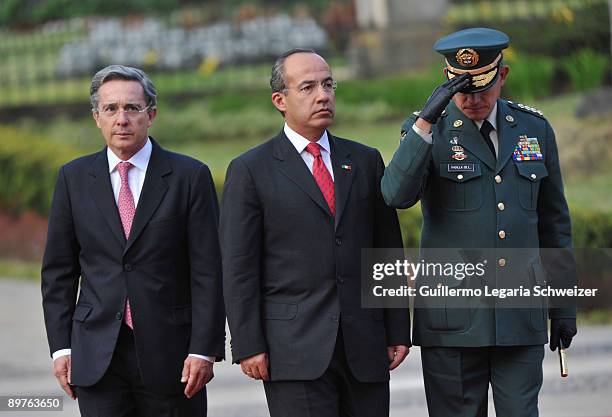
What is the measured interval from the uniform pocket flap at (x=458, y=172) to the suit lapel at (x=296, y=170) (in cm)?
45

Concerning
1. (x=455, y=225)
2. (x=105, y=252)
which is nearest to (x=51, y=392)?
(x=105, y=252)

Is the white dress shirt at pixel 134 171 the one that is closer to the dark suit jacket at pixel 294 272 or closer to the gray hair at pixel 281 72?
the dark suit jacket at pixel 294 272

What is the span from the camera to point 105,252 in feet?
15.4

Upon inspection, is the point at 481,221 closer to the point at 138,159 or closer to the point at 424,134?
the point at 424,134

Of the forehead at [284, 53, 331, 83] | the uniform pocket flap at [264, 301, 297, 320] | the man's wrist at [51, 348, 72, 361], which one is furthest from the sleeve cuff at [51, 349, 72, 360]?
the forehead at [284, 53, 331, 83]

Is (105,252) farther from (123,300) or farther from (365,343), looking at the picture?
(365,343)

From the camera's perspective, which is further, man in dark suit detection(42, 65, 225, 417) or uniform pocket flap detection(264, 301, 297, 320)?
man in dark suit detection(42, 65, 225, 417)

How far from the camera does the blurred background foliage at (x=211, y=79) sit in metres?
11.2

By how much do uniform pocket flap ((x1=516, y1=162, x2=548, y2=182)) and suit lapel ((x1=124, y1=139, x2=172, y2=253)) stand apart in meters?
1.27

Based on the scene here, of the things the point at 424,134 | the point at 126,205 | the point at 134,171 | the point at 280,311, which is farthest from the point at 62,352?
the point at 424,134

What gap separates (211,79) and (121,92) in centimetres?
680

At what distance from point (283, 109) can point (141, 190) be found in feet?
1.95

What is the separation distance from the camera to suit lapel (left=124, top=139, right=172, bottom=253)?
468 centimetres

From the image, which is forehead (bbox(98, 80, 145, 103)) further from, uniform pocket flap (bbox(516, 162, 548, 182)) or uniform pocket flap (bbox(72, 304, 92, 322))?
uniform pocket flap (bbox(516, 162, 548, 182))
